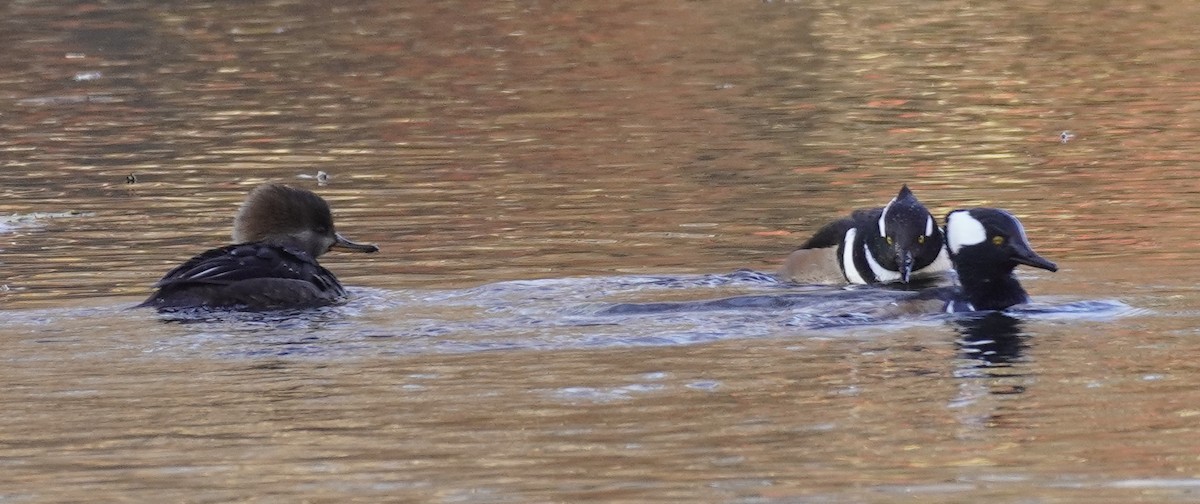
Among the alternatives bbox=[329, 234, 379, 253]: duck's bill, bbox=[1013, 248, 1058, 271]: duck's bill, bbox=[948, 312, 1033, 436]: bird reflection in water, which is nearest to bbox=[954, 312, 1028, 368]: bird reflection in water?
bbox=[948, 312, 1033, 436]: bird reflection in water

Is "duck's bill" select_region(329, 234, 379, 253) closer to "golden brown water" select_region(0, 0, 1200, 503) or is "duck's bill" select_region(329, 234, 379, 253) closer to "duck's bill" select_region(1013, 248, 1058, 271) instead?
"golden brown water" select_region(0, 0, 1200, 503)

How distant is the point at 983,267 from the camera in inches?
422

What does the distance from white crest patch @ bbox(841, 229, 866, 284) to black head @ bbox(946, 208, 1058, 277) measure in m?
1.89

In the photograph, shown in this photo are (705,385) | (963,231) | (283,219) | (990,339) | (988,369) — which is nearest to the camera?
(705,385)

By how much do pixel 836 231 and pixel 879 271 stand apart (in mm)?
363

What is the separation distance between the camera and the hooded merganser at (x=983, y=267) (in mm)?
10664

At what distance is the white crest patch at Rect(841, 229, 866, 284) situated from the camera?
12734mm

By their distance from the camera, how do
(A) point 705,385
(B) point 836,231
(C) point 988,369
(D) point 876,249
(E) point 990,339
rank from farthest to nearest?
(B) point 836,231 < (D) point 876,249 < (E) point 990,339 < (C) point 988,369 < (A) point 705,385

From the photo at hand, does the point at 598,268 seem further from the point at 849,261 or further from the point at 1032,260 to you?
the point at 1032,260

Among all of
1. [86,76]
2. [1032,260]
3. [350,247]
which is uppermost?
[1032,260]

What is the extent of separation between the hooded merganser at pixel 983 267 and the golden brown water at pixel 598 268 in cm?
27

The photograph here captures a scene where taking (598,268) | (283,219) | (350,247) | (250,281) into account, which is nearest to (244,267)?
(250,281)

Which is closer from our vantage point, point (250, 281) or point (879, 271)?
point (250, 281)

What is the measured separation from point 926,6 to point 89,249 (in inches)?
827
